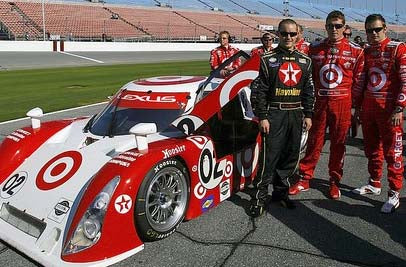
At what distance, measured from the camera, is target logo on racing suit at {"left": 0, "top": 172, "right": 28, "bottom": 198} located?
375 cm

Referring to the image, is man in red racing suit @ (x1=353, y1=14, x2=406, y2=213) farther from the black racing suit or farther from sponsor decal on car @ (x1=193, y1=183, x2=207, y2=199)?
sponsor decal on car @ (x1=193, y1=183, x2=207, y2=199)

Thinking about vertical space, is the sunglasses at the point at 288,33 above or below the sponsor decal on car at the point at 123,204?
above

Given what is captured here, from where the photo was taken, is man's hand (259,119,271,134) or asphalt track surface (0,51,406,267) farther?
man's hand (259,119,271,134)

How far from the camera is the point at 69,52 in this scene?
101ft

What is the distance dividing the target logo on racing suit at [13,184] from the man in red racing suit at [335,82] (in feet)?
9.59

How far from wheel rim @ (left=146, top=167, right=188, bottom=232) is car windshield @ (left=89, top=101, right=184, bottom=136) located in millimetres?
670

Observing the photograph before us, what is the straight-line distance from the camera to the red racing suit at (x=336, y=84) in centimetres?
442

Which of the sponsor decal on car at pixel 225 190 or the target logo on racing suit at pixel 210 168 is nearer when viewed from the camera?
the target logo on racing suit at pixel 210 168

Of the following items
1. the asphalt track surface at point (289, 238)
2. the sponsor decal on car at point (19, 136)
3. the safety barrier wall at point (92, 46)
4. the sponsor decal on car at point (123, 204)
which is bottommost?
the safety barrier wall at point (92, 46)

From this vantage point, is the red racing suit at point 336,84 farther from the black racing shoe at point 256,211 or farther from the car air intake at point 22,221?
the car air intake at point 22,221

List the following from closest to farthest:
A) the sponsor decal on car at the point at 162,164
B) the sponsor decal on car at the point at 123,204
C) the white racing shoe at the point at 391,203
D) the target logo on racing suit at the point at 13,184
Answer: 1. the sponsor decal on car at the point at 123,204
2. the sponsor decal on car at the point at 162,164
3. the target logo on racing suit at the point at 13,184
4. the white racing shoe at the point at 391,203

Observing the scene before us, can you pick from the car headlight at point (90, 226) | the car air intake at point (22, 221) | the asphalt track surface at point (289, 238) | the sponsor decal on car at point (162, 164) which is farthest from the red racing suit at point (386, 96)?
the car air intake at point (22, 221)

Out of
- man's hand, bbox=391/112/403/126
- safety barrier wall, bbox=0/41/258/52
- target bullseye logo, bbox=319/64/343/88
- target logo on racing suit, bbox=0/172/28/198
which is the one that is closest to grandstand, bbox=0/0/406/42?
safety barrier wall, bbox=0/41/258/52

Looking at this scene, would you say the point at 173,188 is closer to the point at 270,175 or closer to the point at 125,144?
the point at 125,144
